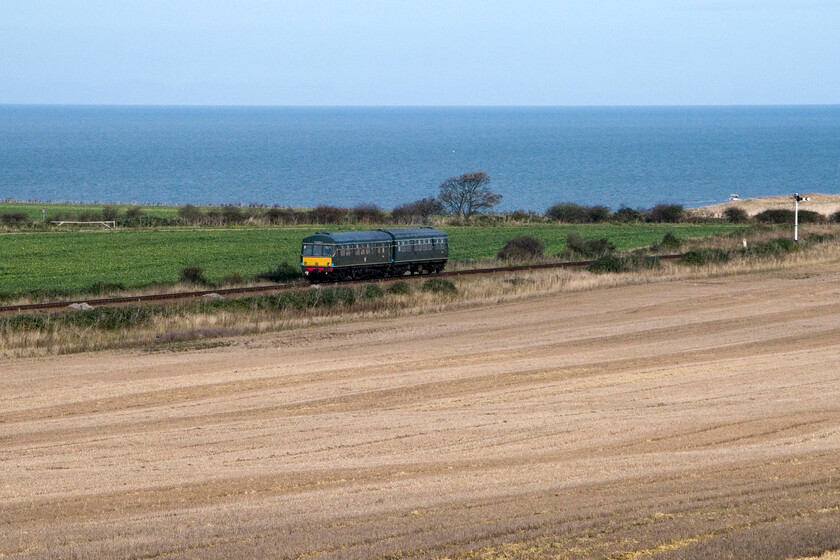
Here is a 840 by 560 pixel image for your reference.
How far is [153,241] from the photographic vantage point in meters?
54.7

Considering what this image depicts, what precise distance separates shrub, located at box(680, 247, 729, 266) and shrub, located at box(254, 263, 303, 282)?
17.3 metres

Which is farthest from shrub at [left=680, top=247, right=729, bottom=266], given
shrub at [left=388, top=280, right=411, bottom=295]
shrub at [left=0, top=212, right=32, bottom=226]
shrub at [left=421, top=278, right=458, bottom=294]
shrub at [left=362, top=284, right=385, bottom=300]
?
shrub at [left=0, top=212, right=32, bottom=226]

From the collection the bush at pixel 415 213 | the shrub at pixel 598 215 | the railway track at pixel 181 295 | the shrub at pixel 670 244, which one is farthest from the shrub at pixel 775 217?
the railway track at pixel 181 295

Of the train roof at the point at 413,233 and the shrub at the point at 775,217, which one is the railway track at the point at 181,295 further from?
the shrub at the point at 775,217

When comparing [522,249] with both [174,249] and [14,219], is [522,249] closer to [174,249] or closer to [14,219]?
[174,249]

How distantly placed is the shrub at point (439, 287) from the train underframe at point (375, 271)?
3.92 m

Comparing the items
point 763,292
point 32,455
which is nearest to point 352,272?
point 763,292

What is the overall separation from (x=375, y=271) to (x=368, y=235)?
1.52m

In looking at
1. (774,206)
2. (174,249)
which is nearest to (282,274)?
(174,249)

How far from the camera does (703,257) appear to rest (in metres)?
46.5

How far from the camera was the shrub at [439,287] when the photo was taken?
37406 mm

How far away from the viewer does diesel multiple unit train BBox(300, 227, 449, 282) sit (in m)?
40.1

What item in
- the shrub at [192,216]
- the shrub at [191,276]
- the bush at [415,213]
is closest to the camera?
the shrub at [191,276]

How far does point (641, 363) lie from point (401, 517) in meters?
15.1
